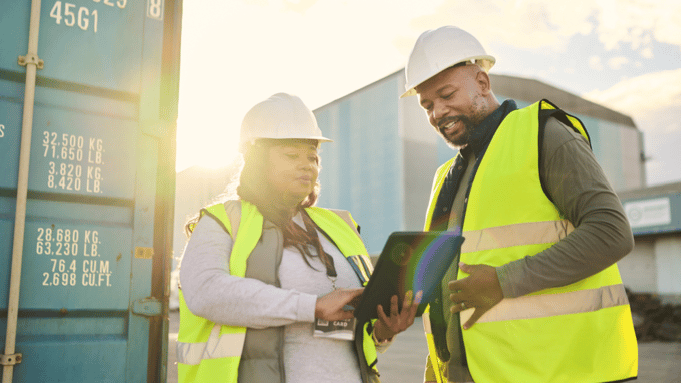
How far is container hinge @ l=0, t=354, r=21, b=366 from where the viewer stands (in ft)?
8.06

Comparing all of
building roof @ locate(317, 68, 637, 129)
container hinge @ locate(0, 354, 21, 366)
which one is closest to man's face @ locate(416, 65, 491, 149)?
container hinge @ locate(0, 354, 21, 366)

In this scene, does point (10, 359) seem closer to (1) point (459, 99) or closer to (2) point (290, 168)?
(2) point (290, 168)

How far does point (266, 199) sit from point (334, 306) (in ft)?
1.79

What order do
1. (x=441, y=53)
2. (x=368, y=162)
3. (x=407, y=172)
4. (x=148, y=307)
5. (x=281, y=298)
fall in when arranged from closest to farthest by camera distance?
1. (x=281, y=298)
2. (x=441, y=53)
3. (x=148, y=307)
4. (x=407, y=172)
5. (x=368, y=162)

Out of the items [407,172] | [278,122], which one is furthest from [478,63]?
[407,172]

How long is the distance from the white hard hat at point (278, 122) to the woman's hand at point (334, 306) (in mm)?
642

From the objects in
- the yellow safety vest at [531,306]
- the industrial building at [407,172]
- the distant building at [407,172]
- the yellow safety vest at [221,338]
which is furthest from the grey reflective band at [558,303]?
the distant building at [407,172]

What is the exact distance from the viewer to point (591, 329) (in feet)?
6.27

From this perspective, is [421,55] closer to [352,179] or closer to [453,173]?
[453,173]

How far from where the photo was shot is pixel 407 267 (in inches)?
71.8

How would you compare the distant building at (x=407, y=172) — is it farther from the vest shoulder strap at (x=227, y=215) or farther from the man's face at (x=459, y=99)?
→ the vest shoulder strap at (x=227, y=215)

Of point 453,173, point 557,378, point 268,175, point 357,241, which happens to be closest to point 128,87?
point 268,175

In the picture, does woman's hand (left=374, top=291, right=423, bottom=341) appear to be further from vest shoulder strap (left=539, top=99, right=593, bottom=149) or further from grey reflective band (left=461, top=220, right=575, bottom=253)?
vest shoulder strap (left=539, top=99, right=593, bottom=149)

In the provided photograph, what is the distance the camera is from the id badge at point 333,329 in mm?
1937
